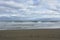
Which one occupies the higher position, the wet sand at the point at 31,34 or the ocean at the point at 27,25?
the ocean at the point at 27,25

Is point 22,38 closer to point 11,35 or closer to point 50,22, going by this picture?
point 11,35

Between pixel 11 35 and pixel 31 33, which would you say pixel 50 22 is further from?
pixel 11 35

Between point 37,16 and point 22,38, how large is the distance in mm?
175

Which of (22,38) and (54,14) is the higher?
(54,14)

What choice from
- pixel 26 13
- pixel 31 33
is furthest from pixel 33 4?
pixel 31 33

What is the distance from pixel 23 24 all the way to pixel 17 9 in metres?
0.11

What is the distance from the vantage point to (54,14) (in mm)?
1171

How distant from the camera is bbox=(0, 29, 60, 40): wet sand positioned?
1.15 meters

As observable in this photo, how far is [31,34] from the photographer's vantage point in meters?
1.16

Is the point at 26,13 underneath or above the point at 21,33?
above

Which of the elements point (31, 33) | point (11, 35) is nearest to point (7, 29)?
point (11, 35)

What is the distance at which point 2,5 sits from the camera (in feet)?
3.81

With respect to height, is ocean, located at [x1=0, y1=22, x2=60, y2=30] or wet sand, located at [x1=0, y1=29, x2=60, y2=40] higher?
ocean, located at [x1=0, y1=22, x2=60, y2=30]

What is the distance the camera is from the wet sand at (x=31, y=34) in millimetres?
1153
